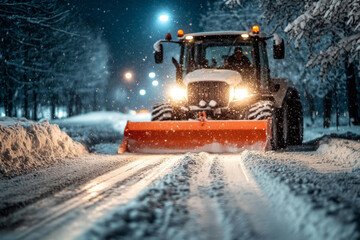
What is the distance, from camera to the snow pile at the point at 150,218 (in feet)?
7.48

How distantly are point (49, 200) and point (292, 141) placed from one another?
7.80 meters

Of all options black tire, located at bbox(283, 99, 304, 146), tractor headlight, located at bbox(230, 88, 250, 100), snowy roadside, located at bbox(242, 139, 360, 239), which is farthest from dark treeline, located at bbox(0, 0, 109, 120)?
snowy roadside, located at bbox(242, 139, 360, 239)

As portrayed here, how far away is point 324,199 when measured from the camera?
283cm

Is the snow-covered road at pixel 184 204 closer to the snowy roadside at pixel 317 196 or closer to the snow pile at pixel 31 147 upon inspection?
the snowy roadside at pixel 317 196

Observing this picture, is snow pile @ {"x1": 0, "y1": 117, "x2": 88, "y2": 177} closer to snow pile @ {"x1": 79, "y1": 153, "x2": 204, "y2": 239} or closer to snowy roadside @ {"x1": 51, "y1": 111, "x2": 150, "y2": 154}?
snowy roadside @ {"x1": 51, "y1": 111, "x2": 150, "y2": 154}

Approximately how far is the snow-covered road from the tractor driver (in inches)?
144

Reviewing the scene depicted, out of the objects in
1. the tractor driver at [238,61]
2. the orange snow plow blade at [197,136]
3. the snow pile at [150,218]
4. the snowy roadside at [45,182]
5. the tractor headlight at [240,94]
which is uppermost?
the tractor driver at [238,61]

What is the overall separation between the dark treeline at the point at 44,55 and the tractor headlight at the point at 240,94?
7120 millimetres

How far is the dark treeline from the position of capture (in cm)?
1231

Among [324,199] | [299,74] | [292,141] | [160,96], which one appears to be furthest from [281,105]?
[160,96]

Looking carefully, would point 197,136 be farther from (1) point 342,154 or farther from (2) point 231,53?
(1) point 342,154

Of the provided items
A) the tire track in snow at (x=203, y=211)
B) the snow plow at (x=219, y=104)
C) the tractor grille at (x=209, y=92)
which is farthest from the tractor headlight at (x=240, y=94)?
the tire track in snow at (x=203, y=211)

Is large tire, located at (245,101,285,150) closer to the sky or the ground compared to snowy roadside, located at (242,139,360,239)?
closer to the sky

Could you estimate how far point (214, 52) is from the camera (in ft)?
27.4
